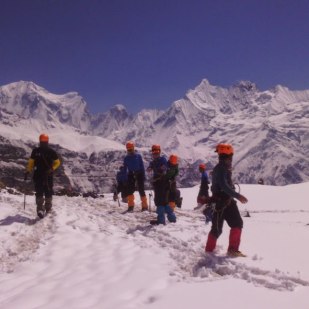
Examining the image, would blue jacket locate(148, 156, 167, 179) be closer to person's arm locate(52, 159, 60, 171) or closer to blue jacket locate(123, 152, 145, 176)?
blue jacket locate(123, 152, 145, 176)

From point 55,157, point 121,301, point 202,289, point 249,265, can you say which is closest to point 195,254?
point 249,265

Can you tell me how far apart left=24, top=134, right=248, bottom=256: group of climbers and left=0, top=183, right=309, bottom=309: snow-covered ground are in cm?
52

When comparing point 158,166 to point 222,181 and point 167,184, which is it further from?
point 222,181

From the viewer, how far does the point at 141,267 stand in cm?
829

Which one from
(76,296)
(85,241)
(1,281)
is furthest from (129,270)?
(85,241)

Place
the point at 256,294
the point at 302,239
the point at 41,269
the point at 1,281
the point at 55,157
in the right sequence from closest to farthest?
the point at 256,294 < the point at 1,281 < the point at 41,269 < the point at 302,239 < the point at 55,157

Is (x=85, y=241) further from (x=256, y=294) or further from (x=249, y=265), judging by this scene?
(x=256, y=294)

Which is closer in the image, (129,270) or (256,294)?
(256,294)

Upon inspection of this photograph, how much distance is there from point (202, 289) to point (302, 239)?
5.08 meters

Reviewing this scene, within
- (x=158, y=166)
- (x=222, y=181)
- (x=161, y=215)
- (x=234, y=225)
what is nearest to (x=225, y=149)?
(x=222, y=181)

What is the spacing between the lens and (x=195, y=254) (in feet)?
30.5

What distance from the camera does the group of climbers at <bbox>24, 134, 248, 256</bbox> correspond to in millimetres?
9367

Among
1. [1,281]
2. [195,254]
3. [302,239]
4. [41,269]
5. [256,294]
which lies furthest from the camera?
[302,239]

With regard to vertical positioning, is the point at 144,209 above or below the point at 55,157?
below
